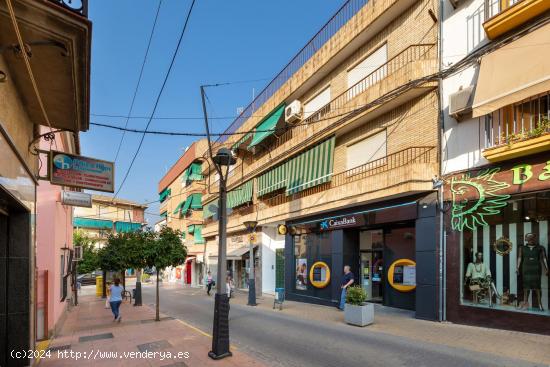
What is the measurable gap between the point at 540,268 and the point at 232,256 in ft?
61.1

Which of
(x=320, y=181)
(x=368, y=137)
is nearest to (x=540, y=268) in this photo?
(x=368, y=137)

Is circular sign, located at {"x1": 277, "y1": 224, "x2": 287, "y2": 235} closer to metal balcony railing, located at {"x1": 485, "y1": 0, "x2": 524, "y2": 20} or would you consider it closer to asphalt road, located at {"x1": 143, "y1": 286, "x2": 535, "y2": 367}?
asphalt road, located at {"x1": 143, "y1": 286, "x2": 535, "y2": 367}

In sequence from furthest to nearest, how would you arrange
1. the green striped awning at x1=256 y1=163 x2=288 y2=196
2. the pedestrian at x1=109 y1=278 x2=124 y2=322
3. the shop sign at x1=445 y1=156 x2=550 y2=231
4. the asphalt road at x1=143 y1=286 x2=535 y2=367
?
the green striped awning at x1=256 y1=163 x2=288 y2=196
the pedestrian at x1=109 y1=278 x2=124 y2=322
the shop sign at x1=445 y1=156 x2=550 y2=231
the asphalt road at x1=143 y1=286 x2=535 y2=367

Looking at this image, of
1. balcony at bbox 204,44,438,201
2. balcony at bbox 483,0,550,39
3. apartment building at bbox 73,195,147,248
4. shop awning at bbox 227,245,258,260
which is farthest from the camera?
apartment building at bbox 73,195,147,248

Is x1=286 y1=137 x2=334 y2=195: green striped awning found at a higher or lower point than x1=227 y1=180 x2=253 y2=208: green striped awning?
higher

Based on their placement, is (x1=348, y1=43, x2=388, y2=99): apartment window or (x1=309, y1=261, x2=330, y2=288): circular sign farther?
(x1=309, y1=261, x2=330, y2=288): circular sign

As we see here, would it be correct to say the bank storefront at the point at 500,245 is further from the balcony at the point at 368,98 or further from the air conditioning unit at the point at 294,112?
the air conditioning unit at the point at 294,112

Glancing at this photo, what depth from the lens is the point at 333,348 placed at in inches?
323

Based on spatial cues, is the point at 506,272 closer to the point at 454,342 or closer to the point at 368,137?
the point at 454,342

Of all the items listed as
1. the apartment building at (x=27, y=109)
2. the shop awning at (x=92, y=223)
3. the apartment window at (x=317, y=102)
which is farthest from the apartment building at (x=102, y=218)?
the apartment building at (x=27, y=109)

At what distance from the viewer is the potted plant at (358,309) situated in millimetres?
10641

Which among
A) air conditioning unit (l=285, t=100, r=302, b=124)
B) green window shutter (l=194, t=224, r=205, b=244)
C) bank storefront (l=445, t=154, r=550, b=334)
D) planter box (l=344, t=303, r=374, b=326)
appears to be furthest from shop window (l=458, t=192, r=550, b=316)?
green window shutter (l=194, t=224, r=205, b=244)

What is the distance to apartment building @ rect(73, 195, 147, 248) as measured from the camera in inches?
2052

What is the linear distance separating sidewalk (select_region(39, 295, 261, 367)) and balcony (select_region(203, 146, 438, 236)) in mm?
7111
